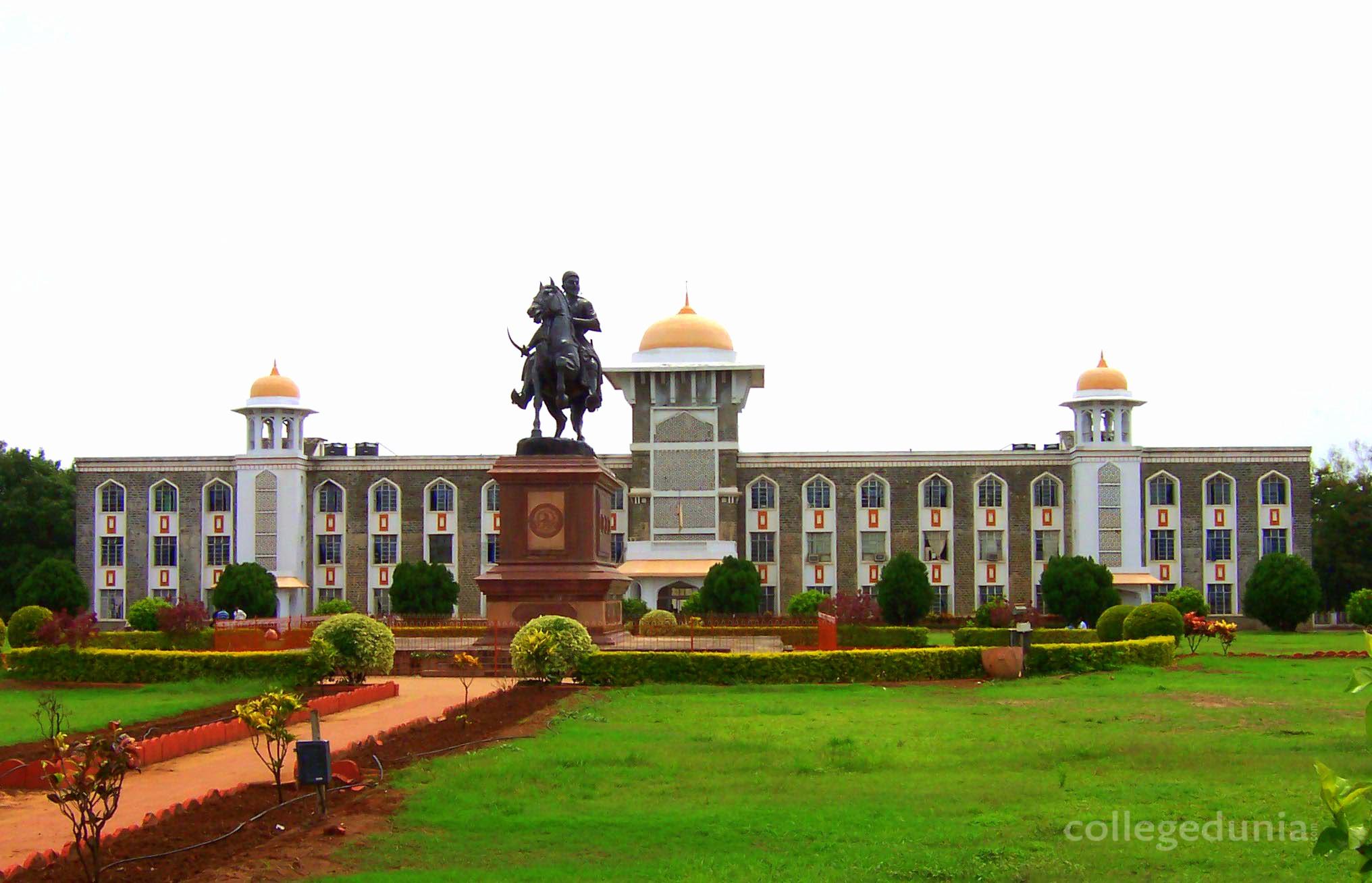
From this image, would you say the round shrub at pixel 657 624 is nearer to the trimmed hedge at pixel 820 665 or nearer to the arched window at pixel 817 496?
the trimmed hedge at pixel 820 665

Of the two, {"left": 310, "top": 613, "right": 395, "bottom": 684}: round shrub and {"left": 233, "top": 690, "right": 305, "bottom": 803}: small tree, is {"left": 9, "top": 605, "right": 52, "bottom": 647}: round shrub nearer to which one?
{"left": 310, "top": 613, "right": 395, "bottom": 684}: round shrub

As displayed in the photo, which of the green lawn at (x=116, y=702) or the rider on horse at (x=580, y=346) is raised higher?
the rider on horse at (x=580, y=346)

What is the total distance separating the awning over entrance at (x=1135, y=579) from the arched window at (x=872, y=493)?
853 centimetres

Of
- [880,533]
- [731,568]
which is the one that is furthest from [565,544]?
[880,533]

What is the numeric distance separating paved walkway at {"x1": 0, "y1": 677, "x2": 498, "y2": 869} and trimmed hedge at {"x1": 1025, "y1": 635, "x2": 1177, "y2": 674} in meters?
9.78

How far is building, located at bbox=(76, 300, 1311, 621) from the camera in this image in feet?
177

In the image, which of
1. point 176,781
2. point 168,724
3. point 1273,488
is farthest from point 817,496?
point 176,781

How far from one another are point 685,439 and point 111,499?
69.4 ft

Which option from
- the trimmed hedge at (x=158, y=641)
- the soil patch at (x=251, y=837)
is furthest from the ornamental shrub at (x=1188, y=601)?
the soil patch at (x=251, y=837)

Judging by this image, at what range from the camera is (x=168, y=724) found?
16516 mm

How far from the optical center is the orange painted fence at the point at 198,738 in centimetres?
1225

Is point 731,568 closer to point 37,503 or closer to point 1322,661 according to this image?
point 1322,661

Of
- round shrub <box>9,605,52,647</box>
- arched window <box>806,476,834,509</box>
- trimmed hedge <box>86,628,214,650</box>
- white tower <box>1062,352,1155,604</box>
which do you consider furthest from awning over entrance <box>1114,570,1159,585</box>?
round shrub <box>9,605,52,647</box>

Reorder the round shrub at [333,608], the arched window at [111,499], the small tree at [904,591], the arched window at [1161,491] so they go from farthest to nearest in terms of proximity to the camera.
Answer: the arched window at [111,499]
the arched window at [1161,491]
the round shrub at [333,608]
the small tree at [904,591]
